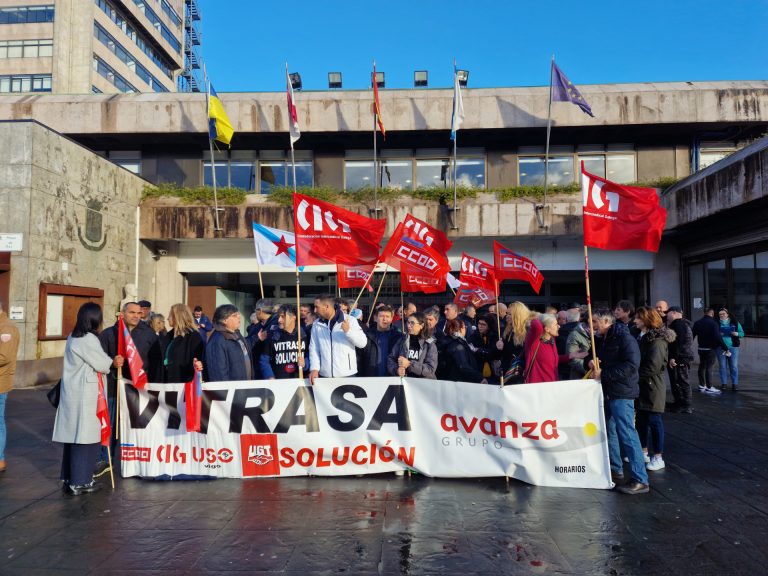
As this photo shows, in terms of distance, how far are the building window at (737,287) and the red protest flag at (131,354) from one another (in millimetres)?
15261

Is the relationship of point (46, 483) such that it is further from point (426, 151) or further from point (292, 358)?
point (426, 151)

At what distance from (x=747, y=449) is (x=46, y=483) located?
8.48m

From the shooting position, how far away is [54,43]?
49750 mm

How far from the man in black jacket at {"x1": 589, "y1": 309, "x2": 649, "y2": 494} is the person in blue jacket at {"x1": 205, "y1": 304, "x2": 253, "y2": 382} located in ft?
12.6

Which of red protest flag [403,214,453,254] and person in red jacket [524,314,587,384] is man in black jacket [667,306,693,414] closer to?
person in red jacket [524,314,587,384]

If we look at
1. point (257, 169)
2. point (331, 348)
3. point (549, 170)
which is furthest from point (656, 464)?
point (257, 169)

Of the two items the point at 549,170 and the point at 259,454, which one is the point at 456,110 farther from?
the point at 259,454

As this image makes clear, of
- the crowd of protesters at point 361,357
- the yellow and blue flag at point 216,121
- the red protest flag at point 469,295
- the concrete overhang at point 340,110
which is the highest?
the concrete overhang at point 340,110

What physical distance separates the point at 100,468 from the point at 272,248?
162 inches

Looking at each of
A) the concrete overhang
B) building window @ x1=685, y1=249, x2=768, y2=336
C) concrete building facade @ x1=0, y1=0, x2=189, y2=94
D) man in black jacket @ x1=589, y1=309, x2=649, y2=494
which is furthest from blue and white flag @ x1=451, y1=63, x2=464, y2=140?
concrete building facade @ x1=0, y1=0, x2=189, y2=94

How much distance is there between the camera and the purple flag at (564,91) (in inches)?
652

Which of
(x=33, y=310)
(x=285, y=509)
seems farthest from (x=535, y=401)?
(x=33, y=310)

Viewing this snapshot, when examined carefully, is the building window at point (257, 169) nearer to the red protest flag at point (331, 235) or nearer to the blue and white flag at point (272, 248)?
the blue and white flag at point (272, 248)

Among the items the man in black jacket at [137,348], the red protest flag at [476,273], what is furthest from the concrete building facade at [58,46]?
the man in black jacket at [137,348]
